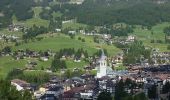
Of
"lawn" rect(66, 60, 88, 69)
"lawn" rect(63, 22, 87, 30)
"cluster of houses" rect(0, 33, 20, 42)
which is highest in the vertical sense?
"lawn" rect(63, 22, 87, 30)

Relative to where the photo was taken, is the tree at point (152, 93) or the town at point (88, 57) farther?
the town at point (88, 57)

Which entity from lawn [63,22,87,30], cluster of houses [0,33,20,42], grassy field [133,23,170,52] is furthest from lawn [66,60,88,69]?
lawn [63,22,87,30]

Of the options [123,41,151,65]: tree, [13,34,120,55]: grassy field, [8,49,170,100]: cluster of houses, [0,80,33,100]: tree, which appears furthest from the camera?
[13,34,120,55]: grassy field

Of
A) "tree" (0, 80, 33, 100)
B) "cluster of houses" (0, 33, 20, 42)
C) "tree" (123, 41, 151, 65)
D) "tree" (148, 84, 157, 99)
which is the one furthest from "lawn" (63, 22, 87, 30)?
"tree" (0, 80, 33, 100)

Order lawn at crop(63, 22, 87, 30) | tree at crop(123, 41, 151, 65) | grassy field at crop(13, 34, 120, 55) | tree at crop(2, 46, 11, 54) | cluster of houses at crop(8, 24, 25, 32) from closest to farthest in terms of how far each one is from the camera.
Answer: tree at crop(123, 41, 151, 65) < tree at crop(2, 46, 11, 54) < grassy field at crop(13, 34, 120, 55) < lawn at crop(63, 22, 87, 30) < cluster of houses at crop(8, 24, 25, 32)

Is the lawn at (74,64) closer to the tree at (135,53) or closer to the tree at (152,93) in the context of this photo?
the tree at (135,53)

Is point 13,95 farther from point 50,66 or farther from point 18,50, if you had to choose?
point 18,50

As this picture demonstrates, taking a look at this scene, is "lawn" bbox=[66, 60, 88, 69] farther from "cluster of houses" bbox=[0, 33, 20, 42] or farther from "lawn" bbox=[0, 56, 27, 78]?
"cluster of houses" bbox=[0, 33, 20, 42]

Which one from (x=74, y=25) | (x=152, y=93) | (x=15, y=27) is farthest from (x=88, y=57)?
(x=152, y=93)

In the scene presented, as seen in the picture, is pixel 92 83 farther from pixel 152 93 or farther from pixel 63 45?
pixel 63 45

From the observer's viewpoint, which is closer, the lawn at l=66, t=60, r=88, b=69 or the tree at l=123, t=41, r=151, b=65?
the lawn at l=66, t=60, r=88, b=69

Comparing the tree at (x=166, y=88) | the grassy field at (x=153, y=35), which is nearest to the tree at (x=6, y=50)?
the grassy field at (x=153, y=35)

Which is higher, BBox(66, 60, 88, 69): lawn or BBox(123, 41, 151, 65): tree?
BBox(123, 41, 151, 65): tree

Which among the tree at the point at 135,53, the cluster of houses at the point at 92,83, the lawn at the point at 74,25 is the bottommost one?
the cluster of houses at the point at 92,83
